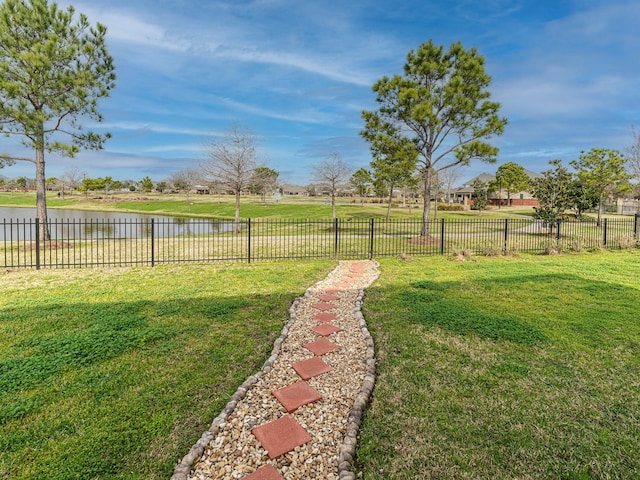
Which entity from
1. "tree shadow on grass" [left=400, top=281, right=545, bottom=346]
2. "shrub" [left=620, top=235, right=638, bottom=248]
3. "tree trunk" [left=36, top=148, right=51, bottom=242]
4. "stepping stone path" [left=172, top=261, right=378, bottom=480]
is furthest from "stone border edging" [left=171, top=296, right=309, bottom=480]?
"shrub" [left=620, top=235, right=638, bottom=248]

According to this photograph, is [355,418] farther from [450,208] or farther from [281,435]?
[450,208]

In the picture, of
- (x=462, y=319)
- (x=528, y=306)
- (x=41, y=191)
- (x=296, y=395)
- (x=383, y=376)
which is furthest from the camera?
(x=41, y=191)

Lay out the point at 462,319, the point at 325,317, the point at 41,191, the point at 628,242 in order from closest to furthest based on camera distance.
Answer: the point at 462,319
the point at 325,317
the point at 41,191
the point at 628,242

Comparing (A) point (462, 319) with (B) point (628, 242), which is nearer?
(A) point (462, 319)

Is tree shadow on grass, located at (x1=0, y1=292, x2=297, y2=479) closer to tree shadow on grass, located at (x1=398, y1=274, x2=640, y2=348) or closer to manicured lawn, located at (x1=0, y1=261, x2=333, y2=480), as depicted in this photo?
manicured lawn, located at (x1=0, y1=261, x2=333, y2=480)

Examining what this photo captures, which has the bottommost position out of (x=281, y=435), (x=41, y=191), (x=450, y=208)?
(x=281, y=435)

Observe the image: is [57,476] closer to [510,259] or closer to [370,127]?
[510,259]

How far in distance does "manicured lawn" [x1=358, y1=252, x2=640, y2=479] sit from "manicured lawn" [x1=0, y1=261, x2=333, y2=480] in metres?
1.45

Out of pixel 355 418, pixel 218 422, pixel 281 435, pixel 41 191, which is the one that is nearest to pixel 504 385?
pixel 355 418

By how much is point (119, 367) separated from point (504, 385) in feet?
12.4

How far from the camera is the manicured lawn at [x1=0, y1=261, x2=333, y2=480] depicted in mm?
2260

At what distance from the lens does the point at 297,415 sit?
2658 mm

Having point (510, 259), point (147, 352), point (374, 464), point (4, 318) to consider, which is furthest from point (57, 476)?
point (510, 259)

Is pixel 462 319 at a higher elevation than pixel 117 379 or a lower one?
higher
